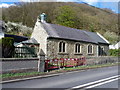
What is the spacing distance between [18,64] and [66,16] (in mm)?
Answer: 43591

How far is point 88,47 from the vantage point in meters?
30.6

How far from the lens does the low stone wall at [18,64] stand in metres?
11.5

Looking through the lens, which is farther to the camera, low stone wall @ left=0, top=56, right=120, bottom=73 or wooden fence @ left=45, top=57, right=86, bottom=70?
wooden fence @ left=45, top=57, right=86, bottom=70

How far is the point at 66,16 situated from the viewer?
177 ft

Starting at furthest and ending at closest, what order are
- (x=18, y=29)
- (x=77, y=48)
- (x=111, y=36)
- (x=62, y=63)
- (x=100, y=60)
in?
(x=111, y=36) → (x=18, y=29) → (x=77, y=48) → (x=100, y=60) → (x=62, y=63)

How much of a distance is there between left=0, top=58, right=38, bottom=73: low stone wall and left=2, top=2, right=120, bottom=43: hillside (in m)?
32.5

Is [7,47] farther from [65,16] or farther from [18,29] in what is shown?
[65,16]

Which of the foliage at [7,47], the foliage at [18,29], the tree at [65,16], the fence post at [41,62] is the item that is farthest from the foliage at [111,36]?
the foliage at [7,47]

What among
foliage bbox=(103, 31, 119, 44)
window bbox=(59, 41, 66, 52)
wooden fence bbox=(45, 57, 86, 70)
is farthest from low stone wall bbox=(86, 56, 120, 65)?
foliage bbox=(103, 31, 119, 44)

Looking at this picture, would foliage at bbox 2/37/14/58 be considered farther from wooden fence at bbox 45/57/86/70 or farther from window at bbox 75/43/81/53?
window at bbox 75/43/81/53

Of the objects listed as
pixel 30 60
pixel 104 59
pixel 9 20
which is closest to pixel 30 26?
pixel 9 20

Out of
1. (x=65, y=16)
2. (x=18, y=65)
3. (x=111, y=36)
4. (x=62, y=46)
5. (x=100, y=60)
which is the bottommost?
(x=100, y=60)

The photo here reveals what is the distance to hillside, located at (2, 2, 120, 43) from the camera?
48516mm

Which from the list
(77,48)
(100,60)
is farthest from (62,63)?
(77,48)
